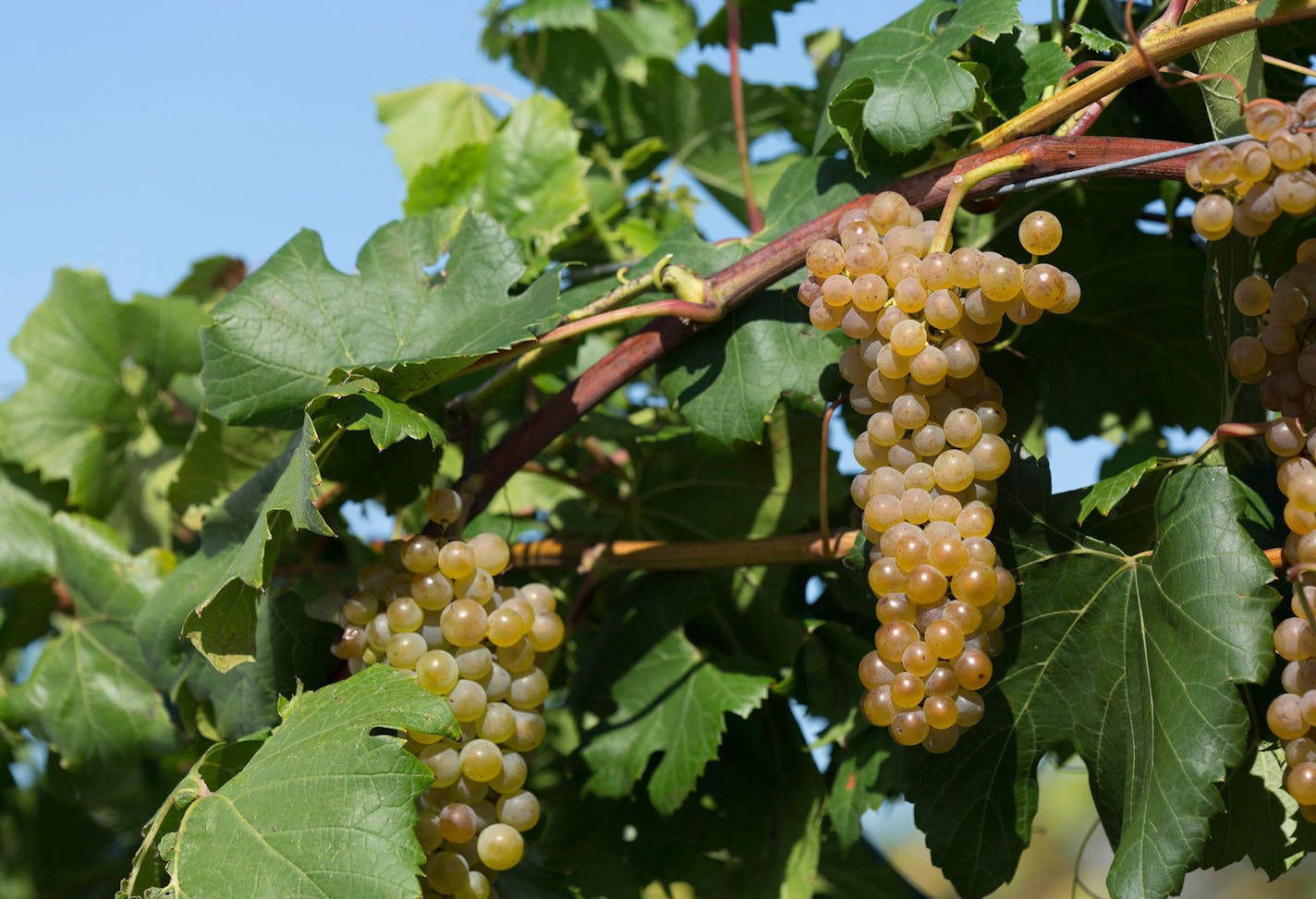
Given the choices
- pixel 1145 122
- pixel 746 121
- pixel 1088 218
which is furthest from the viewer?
pixel 746 121

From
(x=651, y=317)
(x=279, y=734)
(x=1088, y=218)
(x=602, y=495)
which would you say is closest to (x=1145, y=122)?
(x=1088, y=218)

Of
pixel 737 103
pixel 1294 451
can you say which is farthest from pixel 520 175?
pixel 1294 451

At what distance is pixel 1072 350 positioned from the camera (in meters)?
1.51

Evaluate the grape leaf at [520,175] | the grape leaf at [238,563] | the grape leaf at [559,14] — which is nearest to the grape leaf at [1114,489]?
the grape leaf at [238,563]

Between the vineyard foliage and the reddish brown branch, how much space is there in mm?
15

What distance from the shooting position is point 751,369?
1.24 metres

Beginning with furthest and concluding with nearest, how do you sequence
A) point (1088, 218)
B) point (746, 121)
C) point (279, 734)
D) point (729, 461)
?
point (746, 121)
point (729, 461)
point (1088, 218)
point (279, 734)

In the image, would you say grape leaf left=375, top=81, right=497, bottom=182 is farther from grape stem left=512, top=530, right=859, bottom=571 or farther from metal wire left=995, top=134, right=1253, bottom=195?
metal wire left=995, top=134, right=1253, bottom=195

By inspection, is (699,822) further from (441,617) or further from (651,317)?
(651,317)

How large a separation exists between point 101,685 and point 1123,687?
4.39 ft

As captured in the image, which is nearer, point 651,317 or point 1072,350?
point 651,317

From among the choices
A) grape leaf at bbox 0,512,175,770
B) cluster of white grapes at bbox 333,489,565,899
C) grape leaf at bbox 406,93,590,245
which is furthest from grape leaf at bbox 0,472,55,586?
cluster of white grapes at bbox 333,489,565,899

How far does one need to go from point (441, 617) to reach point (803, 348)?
45cm

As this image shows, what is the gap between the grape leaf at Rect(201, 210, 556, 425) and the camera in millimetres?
1259
